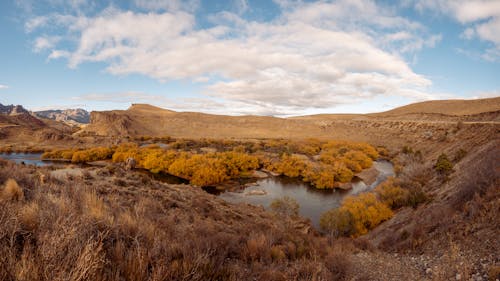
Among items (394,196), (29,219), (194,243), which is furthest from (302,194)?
(29,219)

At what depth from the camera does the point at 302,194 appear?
2589cm

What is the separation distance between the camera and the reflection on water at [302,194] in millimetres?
21594

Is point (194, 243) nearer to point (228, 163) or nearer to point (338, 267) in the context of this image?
point (338, 267)

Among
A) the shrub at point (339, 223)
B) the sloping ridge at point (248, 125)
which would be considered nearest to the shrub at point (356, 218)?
the shrub at point (339, 223)

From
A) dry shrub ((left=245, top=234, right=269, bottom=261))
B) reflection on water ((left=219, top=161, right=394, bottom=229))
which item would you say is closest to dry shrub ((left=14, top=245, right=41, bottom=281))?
dry shrub ((left=245, top=234, right=269, bottom=261))

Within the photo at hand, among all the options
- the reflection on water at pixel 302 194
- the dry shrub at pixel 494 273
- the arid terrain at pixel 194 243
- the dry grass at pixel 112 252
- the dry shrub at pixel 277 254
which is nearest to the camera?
the dry grass at pixel 112 252

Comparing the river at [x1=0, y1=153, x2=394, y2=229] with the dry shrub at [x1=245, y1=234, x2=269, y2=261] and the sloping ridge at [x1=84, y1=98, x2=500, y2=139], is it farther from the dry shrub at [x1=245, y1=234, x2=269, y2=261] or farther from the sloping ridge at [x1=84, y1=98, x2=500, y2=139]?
the sloping ridge at [x1=84, y1=98, x2=500, y2=139]

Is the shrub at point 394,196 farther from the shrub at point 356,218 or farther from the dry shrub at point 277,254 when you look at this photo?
the dry shrub at point 277,254

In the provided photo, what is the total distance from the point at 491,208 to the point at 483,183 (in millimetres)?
2311

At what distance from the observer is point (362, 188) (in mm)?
27344

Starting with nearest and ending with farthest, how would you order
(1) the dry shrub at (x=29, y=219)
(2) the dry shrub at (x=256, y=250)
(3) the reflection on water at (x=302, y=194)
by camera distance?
(1) the dry shrub at (x=29, y=219), (2) the dry shrub at (x=256, y=250), (3) the reflection on water at (x=302, y=194)

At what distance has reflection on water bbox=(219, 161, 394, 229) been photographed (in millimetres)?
21594

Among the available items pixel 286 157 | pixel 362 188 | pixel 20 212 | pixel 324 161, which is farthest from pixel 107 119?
pixel 20 212

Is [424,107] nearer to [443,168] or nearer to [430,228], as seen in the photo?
[443,168]
